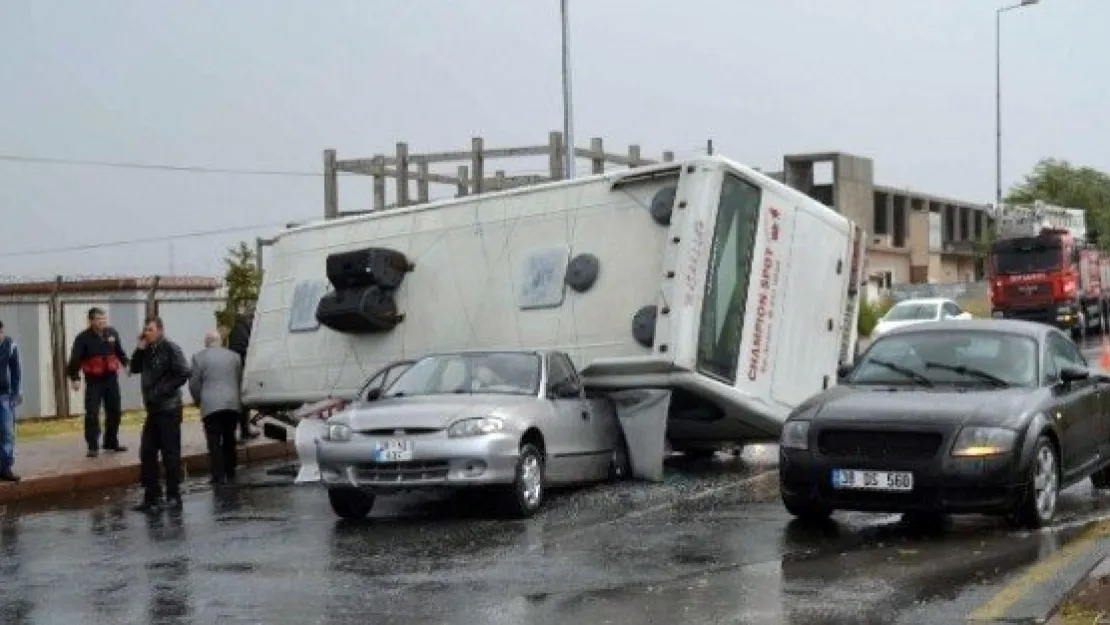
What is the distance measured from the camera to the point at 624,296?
14242mm

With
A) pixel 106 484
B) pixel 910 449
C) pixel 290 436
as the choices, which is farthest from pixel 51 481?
pixel 910 449

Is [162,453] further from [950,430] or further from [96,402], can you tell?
[950,430]

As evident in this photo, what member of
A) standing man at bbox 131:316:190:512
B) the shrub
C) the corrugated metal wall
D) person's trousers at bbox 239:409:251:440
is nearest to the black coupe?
standing man at bbox 131:316:190:512

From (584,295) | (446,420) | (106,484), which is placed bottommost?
(106,484)

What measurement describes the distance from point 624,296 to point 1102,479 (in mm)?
4511

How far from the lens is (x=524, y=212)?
49.9 ft

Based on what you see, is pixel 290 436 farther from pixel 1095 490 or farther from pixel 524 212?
pixel 1095 490

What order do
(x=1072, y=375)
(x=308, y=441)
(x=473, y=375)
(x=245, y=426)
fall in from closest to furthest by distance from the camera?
(x=1072, y=375) → (x=473, y=375) → (x=308, y=441) → (x=245, y=426)

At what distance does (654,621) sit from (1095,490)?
620 centimetres

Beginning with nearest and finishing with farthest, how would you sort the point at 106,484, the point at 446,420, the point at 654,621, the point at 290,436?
the point at 654,621, the point at 446,420, the point at 106,484, the point at 290,436

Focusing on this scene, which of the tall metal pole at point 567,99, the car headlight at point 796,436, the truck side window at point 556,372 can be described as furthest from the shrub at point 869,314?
the car headlight at point 796,436

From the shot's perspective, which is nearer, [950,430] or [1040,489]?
[950,430]

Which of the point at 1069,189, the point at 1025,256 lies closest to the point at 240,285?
the point at 1025,256

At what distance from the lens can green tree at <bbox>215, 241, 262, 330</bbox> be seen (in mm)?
26859
